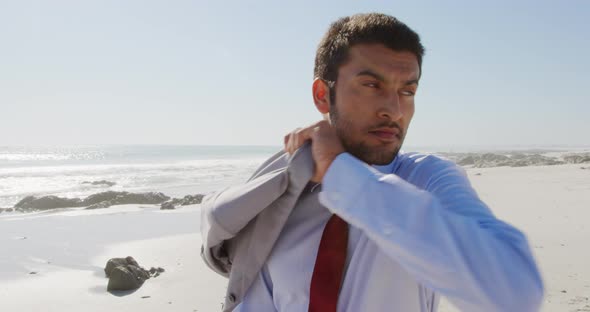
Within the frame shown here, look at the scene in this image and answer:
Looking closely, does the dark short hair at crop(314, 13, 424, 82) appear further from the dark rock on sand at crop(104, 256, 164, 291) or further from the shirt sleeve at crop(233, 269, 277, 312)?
the dark rock on sand at crop(104, 256, 164, 291)

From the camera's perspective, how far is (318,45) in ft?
6.18

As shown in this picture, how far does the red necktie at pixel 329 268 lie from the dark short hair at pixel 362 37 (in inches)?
21.2

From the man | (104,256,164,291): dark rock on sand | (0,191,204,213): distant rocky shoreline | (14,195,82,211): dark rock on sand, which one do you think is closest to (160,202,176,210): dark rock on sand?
(0,191,204,213): distant rocky shoreline

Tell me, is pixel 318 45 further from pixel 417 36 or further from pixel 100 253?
pixel 100 253

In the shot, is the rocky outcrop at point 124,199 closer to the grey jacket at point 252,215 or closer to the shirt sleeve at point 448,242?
the grey jacket at point 252,215

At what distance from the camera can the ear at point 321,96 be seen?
1.77 metres

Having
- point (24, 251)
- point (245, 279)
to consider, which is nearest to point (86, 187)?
point (24, 251)

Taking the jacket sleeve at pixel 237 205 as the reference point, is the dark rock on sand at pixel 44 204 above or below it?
below

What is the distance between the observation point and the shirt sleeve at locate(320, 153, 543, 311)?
1.12 metres

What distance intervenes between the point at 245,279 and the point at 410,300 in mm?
590

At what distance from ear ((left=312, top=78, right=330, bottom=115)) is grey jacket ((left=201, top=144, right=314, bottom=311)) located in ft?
0.77

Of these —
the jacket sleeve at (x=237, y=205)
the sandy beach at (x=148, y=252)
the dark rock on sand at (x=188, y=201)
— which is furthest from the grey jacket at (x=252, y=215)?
the dark rock on sand at (x=188, y=201)

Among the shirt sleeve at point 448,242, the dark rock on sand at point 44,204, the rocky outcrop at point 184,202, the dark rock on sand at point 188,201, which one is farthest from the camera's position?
the dark rock on sand at point 188,201

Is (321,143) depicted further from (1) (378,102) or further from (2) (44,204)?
(2) (44,204)
